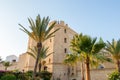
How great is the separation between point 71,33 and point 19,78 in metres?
23.0

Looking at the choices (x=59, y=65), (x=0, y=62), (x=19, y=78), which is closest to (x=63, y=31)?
(x=59, y=65)

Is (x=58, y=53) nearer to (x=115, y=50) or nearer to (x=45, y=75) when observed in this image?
(x=45, y=75)

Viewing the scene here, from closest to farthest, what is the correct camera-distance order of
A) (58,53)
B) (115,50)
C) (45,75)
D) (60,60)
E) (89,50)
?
(89,50) → (115,50) → (45,75) → (60,60) → (58,53)

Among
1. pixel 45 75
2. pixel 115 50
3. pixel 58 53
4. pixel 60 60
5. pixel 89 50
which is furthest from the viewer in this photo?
pixel 58 53

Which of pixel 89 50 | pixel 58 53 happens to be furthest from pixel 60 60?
pixel 89 50

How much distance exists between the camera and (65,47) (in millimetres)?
51062

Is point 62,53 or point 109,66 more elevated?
point 62,53

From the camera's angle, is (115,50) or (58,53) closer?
(115,50)

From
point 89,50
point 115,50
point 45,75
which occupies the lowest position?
point 45,75

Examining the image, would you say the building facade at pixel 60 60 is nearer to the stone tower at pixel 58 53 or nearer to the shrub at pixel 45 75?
the stone tower at pixel 58 53

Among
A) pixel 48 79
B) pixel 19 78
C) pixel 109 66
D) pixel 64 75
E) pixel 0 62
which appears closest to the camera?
pixel 19 78

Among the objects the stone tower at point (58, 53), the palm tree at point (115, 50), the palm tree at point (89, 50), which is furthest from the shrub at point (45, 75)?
the palm tree at point (89, 50)

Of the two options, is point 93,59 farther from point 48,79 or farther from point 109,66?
point 48,79

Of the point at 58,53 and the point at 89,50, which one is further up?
the point at 58,53
